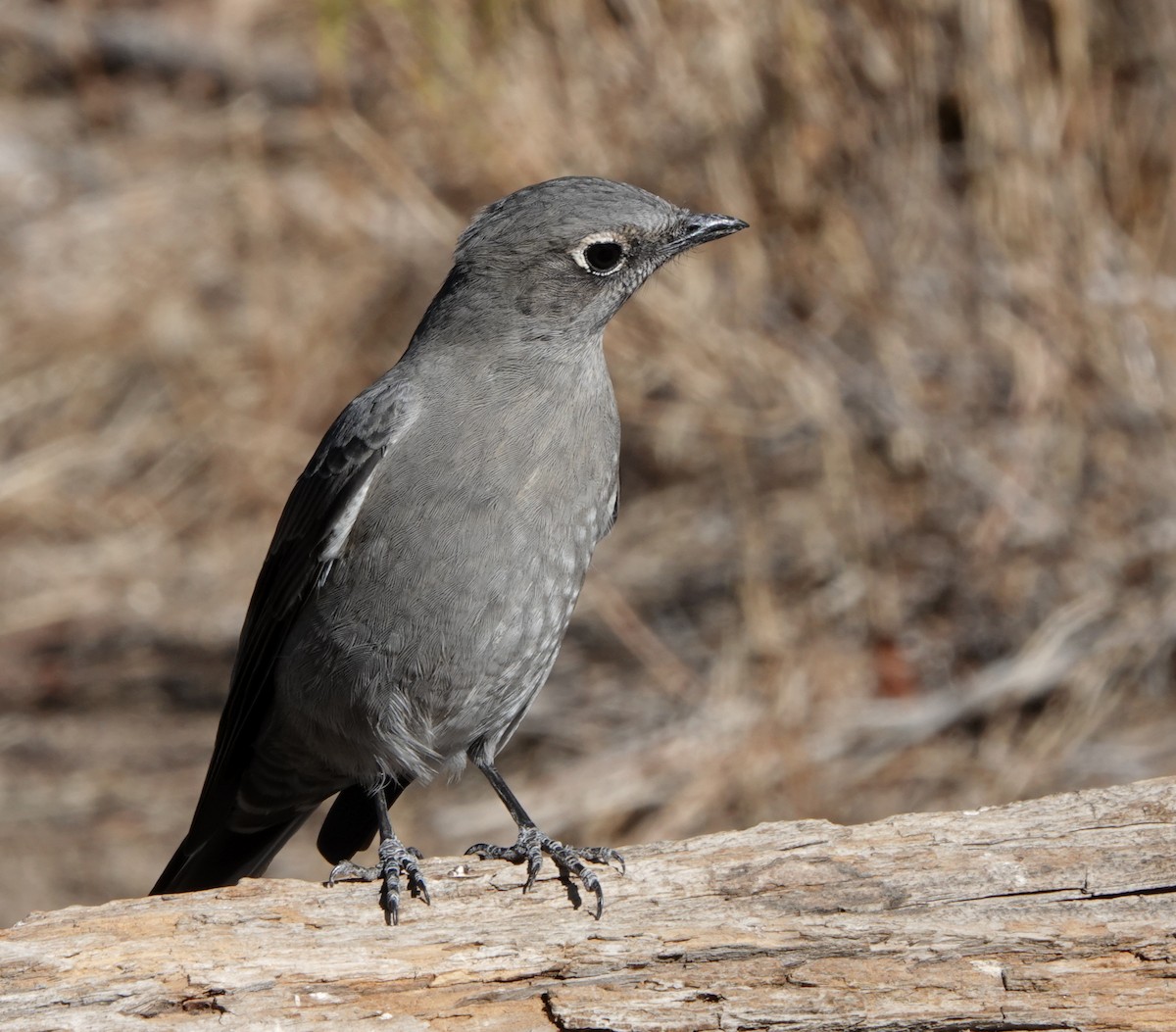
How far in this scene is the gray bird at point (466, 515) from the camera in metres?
4.45

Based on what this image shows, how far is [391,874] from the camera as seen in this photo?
4062mm

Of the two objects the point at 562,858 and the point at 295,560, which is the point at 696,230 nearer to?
the point at 295,560

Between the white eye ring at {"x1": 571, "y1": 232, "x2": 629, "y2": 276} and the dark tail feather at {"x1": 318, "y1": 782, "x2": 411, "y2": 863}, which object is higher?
the white eye ring at {"x1": 571, "y1": 232, "x2": 629, "y2": 276}

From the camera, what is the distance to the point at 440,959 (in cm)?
379

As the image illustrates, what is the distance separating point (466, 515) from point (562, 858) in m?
1.06

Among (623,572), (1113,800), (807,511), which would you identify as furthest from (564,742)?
(1113,800)

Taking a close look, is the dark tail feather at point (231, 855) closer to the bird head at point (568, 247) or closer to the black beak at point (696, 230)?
the bird head at point (568, 247)

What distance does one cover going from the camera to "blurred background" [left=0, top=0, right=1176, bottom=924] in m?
7.08

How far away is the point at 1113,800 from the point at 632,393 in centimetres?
481

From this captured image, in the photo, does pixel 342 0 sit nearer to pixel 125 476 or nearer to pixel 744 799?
pixel 125 476

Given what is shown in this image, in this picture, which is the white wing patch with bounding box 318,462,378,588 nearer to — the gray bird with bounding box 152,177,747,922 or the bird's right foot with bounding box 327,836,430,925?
the gray bird with bounding box 152,177,747,922

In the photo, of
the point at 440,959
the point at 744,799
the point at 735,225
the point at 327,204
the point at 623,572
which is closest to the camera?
the point at 440,959

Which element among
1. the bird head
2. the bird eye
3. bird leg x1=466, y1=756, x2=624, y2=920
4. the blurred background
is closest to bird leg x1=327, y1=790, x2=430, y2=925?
bird leg x1=466, y1=756, x2=624, y2=920

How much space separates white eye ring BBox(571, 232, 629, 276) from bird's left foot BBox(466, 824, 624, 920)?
5.84 ft
